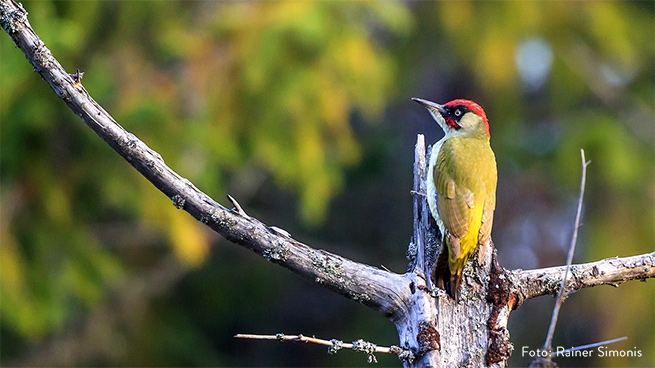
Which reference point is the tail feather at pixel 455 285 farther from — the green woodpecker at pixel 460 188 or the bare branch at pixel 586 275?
the bare branch at pixel 586 275

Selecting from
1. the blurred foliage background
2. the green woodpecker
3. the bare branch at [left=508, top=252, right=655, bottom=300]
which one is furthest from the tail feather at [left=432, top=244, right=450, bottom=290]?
the blurred foliage background

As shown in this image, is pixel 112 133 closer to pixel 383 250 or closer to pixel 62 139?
pixel 62 139

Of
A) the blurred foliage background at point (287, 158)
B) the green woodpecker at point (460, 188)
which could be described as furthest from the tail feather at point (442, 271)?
the blurred foliage background at point (287, 158)

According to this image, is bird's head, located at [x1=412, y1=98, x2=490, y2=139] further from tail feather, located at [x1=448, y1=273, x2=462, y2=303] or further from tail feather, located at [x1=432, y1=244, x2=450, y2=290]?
tail feather, located at [x1=448, y1=273, x2=462, y2=303]

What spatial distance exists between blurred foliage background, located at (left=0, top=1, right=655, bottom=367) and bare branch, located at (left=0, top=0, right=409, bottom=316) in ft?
9.25

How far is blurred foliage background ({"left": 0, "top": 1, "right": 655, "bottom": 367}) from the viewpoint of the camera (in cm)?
655

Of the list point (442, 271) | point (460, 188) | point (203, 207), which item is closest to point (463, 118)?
point (460, 188)

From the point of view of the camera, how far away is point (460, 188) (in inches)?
163

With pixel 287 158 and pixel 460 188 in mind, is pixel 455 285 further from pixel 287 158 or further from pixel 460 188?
pixel 287 158

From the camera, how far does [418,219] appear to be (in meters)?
3.58

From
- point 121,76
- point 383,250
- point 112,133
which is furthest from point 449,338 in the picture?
point 383,250

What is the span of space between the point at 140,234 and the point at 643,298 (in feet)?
24.0

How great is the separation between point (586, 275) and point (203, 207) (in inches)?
68.3

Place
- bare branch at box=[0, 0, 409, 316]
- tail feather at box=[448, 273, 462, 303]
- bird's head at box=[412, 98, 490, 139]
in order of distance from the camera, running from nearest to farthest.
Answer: bare branch at box=[0, 0, 409, 316] < tail feather at box=[448, 273, 462, 303] < bird's head at box=[412, 98, 490, 139]
